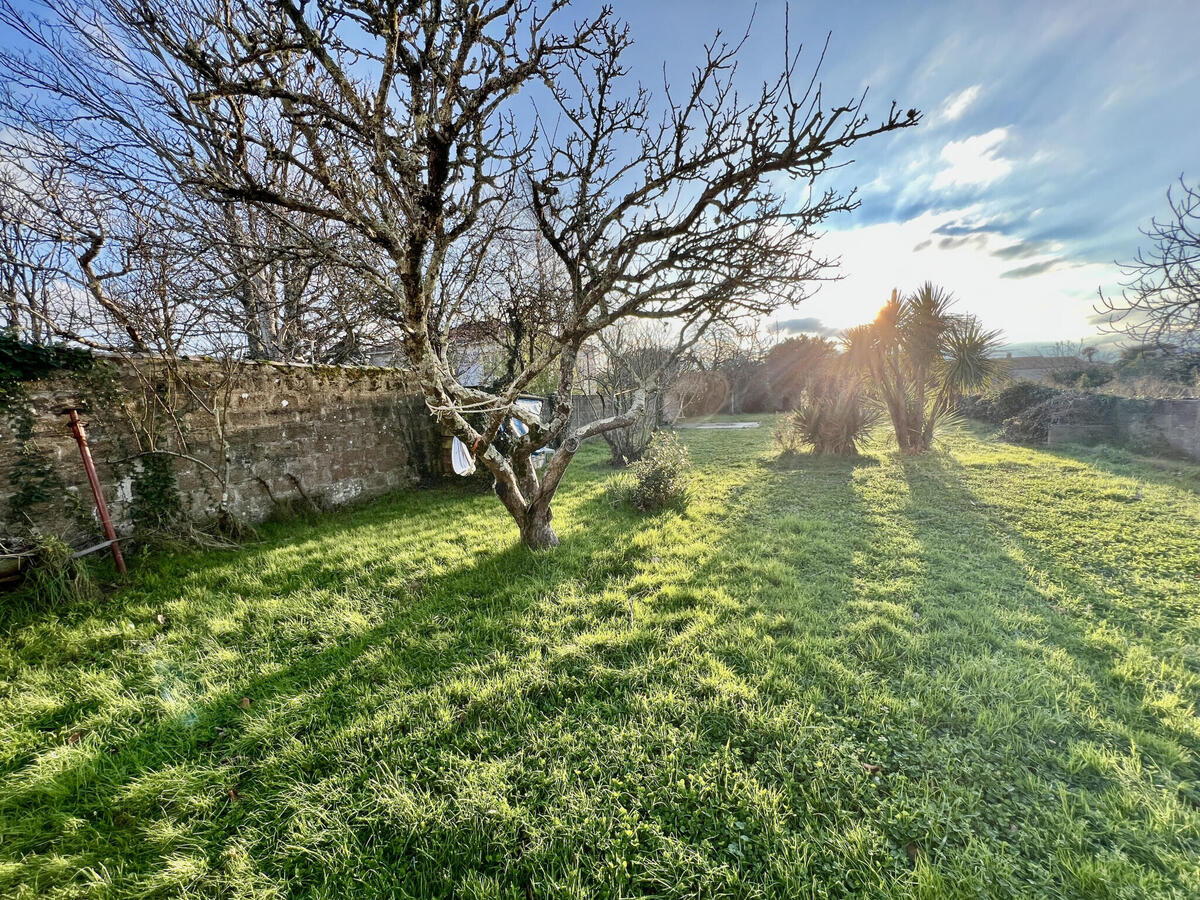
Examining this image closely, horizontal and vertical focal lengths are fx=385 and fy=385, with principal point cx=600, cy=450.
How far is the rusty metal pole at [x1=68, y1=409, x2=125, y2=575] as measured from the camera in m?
3.61

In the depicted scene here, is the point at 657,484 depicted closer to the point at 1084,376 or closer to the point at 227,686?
the point at 227,686

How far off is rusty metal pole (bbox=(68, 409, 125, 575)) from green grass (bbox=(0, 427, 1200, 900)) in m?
0.23

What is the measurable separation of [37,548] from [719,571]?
597 centimetres

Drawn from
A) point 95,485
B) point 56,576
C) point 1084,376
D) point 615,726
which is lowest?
point 615,726

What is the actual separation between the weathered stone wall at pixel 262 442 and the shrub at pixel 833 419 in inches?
333

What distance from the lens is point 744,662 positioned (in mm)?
2564

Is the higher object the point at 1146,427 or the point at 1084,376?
the point at 1084,376

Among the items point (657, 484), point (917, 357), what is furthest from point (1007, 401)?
point (657, 484)

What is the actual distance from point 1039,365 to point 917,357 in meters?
26.2

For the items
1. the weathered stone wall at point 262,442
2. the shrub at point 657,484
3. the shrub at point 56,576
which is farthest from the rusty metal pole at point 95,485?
the shrub at point 657,484

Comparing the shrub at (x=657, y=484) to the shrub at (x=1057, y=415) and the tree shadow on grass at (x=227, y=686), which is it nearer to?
the tree shadow on grass at (x=227, y=686)

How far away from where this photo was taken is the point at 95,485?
3.68 metres

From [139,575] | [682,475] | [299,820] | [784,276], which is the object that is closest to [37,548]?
[139,575]

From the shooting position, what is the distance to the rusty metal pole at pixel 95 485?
11.8 feet
